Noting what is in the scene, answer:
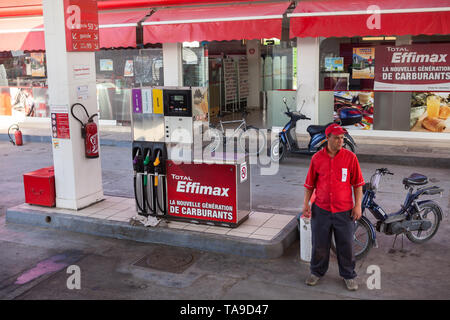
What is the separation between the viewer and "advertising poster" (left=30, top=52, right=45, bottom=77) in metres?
18.5

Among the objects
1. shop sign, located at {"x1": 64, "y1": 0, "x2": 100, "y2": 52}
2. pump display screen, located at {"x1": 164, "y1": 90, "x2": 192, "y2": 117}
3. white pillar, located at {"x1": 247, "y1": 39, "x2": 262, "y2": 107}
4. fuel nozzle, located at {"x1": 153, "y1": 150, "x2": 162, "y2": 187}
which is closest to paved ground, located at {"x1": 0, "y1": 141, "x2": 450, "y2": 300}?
fuel nozzle, located at {"x1": 153, "y1": 150, "x2": 162, "y2": 187}

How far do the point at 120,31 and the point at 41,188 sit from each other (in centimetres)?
802

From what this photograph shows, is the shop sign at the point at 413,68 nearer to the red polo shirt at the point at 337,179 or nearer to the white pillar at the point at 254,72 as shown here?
the white pillar at the point at 254,72

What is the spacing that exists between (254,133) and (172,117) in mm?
7321

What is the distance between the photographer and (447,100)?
43.0 feet

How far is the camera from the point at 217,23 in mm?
13664

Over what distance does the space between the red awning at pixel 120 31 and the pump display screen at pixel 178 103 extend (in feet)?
27.1

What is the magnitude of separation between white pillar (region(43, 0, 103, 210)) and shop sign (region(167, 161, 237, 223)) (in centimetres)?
150

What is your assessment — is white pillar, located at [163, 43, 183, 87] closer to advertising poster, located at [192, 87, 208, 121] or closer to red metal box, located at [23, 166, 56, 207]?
red metal box, located at [23, 166, 56, 207]

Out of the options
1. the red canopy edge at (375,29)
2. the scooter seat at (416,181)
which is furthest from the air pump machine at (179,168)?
the red canopy edge at (375,29)

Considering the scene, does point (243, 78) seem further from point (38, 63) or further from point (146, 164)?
point (146, 164)

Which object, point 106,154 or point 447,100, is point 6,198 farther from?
point 447,100

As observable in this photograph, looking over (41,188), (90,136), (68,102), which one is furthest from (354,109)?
(41,188)
